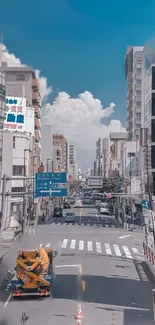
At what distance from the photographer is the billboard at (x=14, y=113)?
211 feet

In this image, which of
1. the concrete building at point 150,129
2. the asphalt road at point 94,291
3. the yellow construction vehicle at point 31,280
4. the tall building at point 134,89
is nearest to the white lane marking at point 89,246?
the asphalt road at point 94,291

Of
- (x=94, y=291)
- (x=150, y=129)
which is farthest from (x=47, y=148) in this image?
(x=94, y=291)

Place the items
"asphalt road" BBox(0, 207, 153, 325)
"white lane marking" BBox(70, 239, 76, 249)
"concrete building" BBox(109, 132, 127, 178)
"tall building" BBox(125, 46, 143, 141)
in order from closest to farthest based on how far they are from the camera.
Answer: "asphalt road" BBox(0, 207, 153, 325) < "white lane marking" BBox(70, 239, 76, 249) < "tall building" BBox(125, 46, 143, 141) < "concrete building" BBox(109, 132, 127, 178)

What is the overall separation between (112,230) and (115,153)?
117 meters

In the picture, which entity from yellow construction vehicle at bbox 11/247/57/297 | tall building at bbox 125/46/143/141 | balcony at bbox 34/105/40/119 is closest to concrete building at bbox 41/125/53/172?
tall building at bbox 125/46/143/141

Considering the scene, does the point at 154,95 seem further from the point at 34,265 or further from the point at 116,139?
the point at 116,139

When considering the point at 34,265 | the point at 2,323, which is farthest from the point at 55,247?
the point at 2,323

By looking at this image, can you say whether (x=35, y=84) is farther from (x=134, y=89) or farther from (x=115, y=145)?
(x=115, y=145)

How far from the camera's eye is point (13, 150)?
67.6 m

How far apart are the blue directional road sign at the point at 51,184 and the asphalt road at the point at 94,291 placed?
4.48 metres

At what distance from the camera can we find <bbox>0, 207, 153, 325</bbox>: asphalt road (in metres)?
19.1

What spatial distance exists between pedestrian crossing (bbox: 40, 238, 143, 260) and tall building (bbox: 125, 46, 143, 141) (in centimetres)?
5816

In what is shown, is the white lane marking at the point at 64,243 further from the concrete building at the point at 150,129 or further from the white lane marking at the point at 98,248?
the concrete building at the point at 150,129

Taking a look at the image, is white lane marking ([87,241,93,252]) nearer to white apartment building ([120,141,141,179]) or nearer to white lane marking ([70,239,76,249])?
white lane marking ([70,239,76,249])
